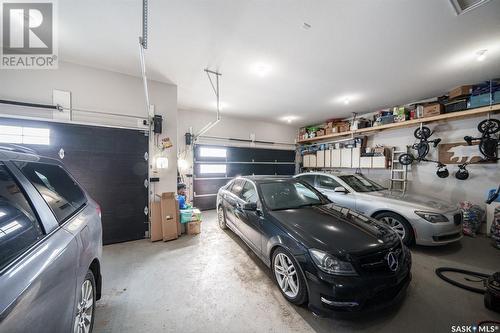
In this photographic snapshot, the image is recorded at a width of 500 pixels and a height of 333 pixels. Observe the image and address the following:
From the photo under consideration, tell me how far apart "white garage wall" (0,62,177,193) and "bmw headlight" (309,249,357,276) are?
10.5ft

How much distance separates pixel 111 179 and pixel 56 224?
254 cm

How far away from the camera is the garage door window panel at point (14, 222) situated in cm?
80

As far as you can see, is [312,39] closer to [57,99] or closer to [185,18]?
[185,18]

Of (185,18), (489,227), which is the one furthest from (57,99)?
(489,227)

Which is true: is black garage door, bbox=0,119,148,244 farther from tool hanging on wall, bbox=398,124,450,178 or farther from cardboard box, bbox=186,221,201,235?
tool hanging on wall, bbox=398,124,450,178

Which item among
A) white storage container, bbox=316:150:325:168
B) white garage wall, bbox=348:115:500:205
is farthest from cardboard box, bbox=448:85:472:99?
white storage container, bbox=316:150:325:168

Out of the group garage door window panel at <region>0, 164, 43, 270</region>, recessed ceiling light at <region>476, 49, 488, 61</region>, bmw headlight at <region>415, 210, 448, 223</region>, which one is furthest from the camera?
bmw headlight at <region>415, 210, 448, 223</region>

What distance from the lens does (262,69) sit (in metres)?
3.27

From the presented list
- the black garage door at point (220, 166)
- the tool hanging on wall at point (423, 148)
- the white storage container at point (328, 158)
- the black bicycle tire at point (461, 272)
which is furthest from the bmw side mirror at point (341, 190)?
the black garage door at point (220, 166)

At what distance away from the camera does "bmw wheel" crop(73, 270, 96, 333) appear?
129cm

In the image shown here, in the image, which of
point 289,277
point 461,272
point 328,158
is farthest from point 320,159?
point 289,277

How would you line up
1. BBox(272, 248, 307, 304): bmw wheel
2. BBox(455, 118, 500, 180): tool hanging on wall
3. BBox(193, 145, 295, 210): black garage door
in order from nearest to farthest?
BBox(272, 248, 307, 304): bmw wheel < BBox(455, 118, 500, 180): tool hanging on wall < BBox(193, 145, 295, 210): black garage door

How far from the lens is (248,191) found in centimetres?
309

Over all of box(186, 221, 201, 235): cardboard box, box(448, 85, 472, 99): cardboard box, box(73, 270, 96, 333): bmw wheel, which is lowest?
box(186, 221, 201, 235): cardboard box
